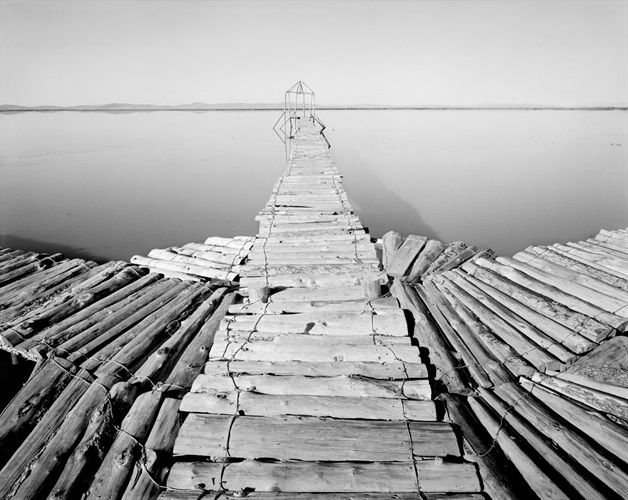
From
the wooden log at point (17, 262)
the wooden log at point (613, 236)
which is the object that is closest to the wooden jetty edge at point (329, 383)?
the wooden log at point (613, 236)

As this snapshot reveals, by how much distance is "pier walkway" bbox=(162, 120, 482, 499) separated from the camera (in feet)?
12.4

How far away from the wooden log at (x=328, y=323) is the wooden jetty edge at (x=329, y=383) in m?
0.03

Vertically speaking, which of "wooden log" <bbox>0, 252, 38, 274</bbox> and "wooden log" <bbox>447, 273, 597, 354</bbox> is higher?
"wooden log" <bbox>447, 273, 597, 354</bbox>

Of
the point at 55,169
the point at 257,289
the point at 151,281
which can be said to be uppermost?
the point at 257,289

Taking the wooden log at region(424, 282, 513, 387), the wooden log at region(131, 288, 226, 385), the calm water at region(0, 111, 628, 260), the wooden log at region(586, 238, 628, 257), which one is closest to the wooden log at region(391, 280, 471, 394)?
the wooden log at region(424, 282, 513, 387)

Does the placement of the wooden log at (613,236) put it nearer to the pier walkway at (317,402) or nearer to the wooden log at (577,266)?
the wooden log at (577,266)

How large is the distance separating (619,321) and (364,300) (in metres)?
3.84

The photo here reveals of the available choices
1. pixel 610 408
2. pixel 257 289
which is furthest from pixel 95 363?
pixel 610 408

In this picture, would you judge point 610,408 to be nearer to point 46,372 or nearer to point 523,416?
point 523,416

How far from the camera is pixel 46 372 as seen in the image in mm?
5867

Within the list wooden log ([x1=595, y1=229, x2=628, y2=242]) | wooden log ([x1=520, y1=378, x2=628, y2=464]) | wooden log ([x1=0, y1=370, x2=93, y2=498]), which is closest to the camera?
wooden log ([x1=520, y1=378, x2=628, y2=464])

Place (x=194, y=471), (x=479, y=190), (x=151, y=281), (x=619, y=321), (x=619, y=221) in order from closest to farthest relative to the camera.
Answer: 1. (x=194, y=471)
2. (x=619, y=321)
3. (x=151, y=281)
4. (x=619, y=221)
5. (x=479, y=190)

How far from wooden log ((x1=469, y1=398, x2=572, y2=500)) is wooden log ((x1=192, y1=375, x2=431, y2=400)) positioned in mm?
730

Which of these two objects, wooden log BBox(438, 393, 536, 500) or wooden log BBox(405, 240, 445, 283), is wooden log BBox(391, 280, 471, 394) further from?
wooden log BBox(405, 240, 445, 283)
